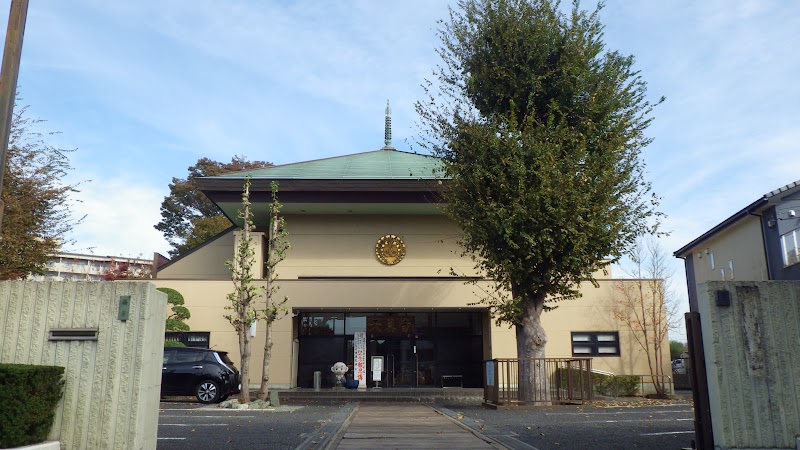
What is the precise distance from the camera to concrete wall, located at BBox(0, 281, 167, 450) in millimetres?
6477

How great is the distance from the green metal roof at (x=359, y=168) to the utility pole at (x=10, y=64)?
17502mm

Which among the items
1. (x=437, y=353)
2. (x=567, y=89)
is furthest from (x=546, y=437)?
(x=437, y=353)

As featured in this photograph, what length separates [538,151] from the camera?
49.8ft

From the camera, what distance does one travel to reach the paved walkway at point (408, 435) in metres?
8.31

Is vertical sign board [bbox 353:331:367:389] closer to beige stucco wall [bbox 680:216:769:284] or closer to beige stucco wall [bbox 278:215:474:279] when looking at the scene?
beige stucco wall [bbox 278:215:474:279]

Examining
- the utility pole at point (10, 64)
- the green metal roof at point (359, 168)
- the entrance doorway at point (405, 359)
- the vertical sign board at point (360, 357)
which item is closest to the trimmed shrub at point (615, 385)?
the entrance doorway at point (405, 359)

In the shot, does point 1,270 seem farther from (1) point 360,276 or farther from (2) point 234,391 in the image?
(1) point 360,276

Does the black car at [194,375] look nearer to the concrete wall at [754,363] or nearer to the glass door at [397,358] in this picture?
the glass door at [397,358]

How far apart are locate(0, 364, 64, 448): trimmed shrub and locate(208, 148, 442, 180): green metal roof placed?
1818 centimetres

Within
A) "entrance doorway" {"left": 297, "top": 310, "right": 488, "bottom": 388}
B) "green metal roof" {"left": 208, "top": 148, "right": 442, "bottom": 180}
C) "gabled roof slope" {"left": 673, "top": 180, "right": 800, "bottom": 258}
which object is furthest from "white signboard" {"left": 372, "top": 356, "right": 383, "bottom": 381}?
"gabled roof slope" {"left": 673, "top": 180, "right": 800, "bottom": 258}

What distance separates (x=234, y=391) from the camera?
62.3ft

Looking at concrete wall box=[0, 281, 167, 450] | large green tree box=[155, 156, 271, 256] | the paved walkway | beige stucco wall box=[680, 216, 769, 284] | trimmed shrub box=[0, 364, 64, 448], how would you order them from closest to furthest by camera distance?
trimmed shrub box=[0, 364, 64, 448] < concrete wall box=[0, 281, 167, 450] < the paved walkway < beige stucco wall box=[680, 216, 769, 284] < large green tree box=[155, 156, 271, 256]

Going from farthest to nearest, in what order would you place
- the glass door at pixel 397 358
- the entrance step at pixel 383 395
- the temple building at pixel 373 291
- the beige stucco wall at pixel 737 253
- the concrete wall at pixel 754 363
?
the beige stucco wall at pixel 737 253 < the glass door at pixel 397 358 < the temple building at pixel 373 291 < the entrance step at pixel 383 395 < the concrete wall at pixel 754 363

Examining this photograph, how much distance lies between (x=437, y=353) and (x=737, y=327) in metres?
19.0
